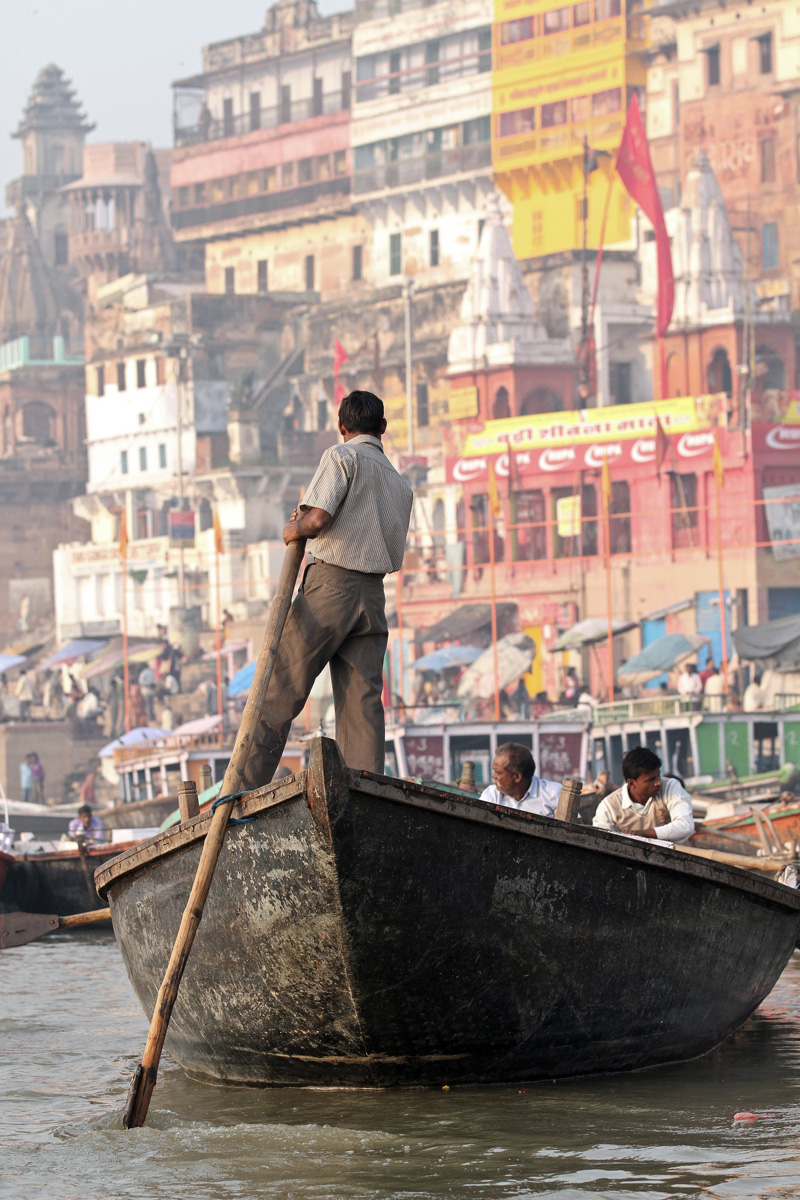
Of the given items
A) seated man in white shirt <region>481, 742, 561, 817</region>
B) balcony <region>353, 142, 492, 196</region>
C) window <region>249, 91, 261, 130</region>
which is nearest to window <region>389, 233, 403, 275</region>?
balcony <region>353, 142, 492, 196</region>

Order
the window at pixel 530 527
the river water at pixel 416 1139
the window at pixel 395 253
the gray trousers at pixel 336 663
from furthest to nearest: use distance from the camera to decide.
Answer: the window at pixel 395 253 → the window at pixel 530 527 → the gray trousers at pixel 336 663 → the river water at pixel 416 1139

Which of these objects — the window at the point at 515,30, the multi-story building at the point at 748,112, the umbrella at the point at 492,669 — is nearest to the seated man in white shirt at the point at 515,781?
the umbrella at the point at 492,669

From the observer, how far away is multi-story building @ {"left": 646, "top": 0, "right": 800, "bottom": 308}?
57.5 meters

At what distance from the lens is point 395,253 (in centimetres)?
6900

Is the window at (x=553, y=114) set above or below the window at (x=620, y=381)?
above

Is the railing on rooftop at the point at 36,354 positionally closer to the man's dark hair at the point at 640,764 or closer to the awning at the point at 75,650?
the awning at the point at 75,650

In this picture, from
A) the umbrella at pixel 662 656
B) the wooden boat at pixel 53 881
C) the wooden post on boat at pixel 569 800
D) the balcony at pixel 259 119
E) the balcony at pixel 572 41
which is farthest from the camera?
the balcony at pixel 259 119

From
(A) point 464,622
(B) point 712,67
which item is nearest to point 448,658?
(A) point 464,622

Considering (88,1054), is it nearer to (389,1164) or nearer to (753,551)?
(389,1164)

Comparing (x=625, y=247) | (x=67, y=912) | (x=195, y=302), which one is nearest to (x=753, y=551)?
(x=625, y=247)

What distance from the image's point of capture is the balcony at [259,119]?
7575 centimetres

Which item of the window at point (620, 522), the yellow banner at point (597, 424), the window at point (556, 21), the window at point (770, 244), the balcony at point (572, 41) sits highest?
the window at point (556, 21)

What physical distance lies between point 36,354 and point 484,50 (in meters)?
22.6

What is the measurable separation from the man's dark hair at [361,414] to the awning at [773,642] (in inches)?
1083
